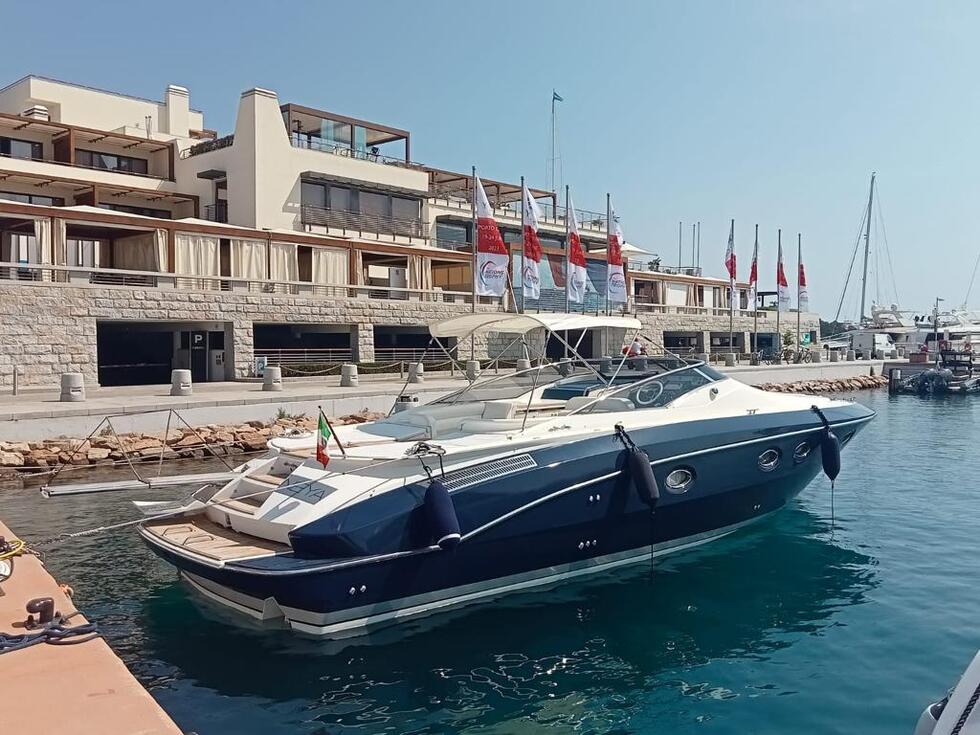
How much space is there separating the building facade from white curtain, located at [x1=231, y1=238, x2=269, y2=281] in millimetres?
58

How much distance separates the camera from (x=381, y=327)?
36.0m

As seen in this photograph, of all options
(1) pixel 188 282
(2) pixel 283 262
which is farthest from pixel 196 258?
(2) pixel 283 262

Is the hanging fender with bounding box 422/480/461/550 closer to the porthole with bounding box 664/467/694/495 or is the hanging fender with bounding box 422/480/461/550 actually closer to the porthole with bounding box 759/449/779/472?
the porthole with bounding box 664/467/694/495

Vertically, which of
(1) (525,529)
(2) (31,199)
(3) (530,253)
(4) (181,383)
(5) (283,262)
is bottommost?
(1) (525,529)

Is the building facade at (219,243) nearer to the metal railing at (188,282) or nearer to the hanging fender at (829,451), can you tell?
the metal railing at (188,282)

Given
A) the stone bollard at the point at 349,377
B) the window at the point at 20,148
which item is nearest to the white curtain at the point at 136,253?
the stone bollard at the point at 349,377

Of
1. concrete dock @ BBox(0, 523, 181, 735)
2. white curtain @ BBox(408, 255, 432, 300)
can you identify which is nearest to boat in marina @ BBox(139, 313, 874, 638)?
concrete dock @ BBox(0, 523, 181, 735)

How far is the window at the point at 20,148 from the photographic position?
36562mm

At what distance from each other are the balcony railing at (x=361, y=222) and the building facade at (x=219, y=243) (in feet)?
0.29

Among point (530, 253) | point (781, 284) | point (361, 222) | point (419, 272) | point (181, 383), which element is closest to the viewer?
point (181, 383)

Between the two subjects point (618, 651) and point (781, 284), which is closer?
point (618, 651)

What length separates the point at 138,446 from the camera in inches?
703

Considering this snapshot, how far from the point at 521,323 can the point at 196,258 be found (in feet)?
77.6

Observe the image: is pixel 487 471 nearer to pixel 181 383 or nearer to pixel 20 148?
pixel 181 383
